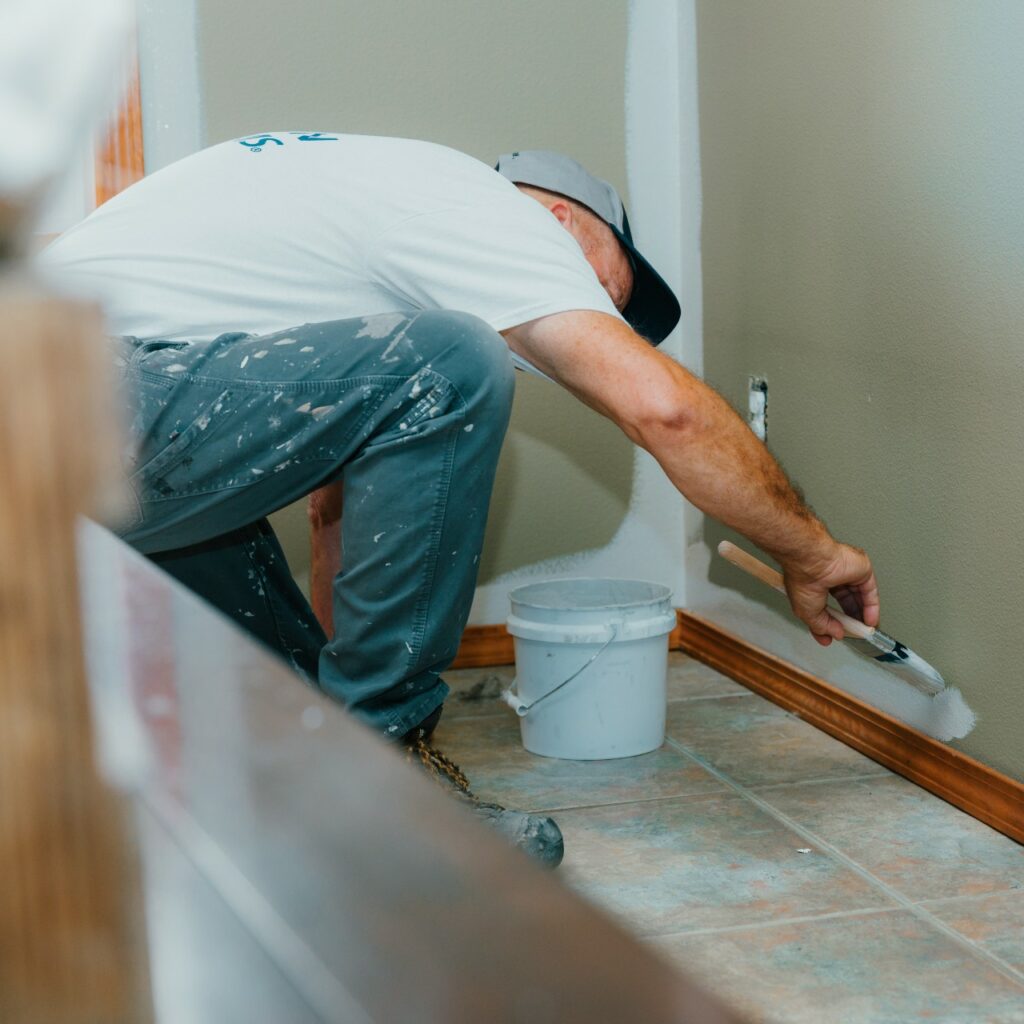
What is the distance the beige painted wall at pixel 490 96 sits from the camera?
2.49 m

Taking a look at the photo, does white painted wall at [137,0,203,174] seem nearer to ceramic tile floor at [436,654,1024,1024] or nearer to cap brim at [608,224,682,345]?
cap brim at [608,224,682,345]

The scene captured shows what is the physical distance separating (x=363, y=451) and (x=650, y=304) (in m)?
0.81

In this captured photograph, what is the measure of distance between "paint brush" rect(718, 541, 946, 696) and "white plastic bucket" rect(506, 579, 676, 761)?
21 centimetres

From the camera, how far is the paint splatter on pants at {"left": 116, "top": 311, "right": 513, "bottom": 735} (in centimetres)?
151

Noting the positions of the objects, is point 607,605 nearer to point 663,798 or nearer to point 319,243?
point 663,798

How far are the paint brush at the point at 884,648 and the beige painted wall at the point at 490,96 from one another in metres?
0.86

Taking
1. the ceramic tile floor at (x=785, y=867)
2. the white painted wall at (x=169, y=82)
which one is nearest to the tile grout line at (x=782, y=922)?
the ceramic tile floor at (x=785, y=867)

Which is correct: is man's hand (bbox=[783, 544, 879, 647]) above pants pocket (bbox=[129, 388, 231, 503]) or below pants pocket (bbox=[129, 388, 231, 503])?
below

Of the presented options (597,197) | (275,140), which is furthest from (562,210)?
(275,140)

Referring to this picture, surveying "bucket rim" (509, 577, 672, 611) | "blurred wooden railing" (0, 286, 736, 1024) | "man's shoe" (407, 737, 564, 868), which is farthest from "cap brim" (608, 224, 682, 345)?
"blurred wooden railing" (0, 286, 736, 1024)

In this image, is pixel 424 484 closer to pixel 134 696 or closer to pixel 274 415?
pixel 274 415

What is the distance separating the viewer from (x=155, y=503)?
1.56 meters

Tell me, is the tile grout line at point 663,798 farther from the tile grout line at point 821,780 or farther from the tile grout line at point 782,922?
the tile grout line at point 782,922

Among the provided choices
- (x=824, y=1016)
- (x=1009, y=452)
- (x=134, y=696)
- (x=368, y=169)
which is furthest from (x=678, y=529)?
(x=134, y=696)
